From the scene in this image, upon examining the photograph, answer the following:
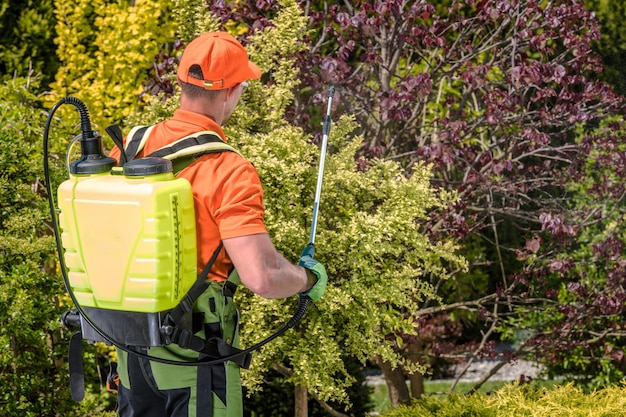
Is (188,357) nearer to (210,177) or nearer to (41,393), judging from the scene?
(210,177)

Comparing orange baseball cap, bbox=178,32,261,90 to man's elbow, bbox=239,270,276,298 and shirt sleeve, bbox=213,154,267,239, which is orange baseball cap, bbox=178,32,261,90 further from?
man's elbow, bbox=239,270,276,298

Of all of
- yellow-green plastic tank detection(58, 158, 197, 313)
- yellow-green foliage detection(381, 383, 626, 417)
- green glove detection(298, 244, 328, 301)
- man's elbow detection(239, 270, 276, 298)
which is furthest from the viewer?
yellow-green foliage detection(381, 383, 626, 417)

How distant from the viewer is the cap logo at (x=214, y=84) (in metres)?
2.87

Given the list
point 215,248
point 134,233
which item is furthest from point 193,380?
point 134,233

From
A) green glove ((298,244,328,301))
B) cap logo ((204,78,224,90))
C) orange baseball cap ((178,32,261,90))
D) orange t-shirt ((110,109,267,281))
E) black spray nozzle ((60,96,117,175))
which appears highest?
orange baseball cap ((178,32,261,90))

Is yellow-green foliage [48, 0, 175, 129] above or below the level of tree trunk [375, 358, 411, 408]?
above

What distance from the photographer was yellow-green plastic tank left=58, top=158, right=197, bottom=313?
254 cm

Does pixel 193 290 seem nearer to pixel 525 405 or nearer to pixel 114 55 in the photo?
pixel 525 405

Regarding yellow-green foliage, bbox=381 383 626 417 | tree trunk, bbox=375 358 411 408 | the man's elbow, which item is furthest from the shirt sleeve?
tree trunk, bbox=375 358 411 408

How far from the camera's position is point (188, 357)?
2859 mm

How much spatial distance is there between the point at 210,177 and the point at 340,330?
6.38 feet

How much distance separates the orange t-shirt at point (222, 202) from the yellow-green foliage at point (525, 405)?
196 cm

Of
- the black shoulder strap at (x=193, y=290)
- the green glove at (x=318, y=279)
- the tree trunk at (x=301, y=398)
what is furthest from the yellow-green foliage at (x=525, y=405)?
the black shoulder strap at (x=193, y=290)

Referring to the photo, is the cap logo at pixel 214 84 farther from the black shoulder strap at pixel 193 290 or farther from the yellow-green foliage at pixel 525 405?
the yellow-green foliage at pixel 525 405
